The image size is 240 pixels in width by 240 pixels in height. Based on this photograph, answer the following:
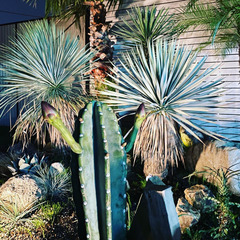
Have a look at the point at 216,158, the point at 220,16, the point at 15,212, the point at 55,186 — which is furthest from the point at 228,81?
the point at 15,212

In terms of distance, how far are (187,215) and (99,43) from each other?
9.42 ft

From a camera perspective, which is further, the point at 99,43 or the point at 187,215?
the point at 99,43

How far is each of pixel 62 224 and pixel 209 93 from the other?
218 cm

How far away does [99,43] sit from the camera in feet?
16.0

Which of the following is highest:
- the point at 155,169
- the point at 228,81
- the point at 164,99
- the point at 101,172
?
the point at 228,81

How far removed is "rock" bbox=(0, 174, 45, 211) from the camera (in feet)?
11.2

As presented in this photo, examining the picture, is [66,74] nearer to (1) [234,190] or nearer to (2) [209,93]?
(2) [209,93]

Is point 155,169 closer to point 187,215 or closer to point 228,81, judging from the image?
point 187,215

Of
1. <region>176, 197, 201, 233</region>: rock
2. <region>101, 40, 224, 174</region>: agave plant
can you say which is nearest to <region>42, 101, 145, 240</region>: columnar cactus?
<region>176, 197, 201, 233</region>: rock

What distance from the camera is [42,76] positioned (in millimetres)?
4480

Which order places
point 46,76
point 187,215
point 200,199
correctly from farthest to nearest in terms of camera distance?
1. point 46,76
2. point 200,199
3. point 187,215

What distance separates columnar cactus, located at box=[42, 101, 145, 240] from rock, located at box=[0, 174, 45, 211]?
4.69ft

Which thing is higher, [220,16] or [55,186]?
[220,16]

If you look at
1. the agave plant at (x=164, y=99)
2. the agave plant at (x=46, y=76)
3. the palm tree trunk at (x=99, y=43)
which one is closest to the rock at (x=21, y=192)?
the agave plant at (x=46, y=76)
